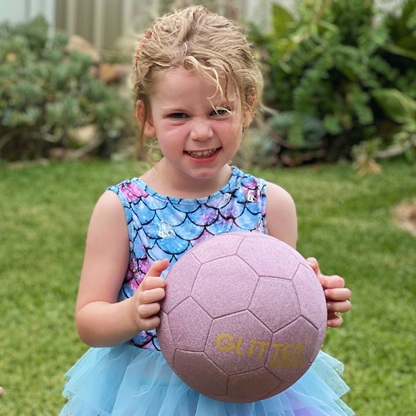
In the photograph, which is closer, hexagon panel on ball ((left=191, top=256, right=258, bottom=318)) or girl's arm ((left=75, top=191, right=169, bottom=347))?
hexagon panel on ball ((left=191, top=256, right=258, bottom=318))

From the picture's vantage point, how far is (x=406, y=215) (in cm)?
649

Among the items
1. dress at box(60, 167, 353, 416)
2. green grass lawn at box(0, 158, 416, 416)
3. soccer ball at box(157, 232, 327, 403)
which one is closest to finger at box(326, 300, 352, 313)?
soccer ball at box(157, 232, 327, 403)

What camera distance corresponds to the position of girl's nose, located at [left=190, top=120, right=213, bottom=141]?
5.77 feet

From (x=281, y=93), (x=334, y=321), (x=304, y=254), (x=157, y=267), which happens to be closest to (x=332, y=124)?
(x=281, y=93)

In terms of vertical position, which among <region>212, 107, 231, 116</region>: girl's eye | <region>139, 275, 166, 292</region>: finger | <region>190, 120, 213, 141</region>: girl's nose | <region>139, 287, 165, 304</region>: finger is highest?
<region>212, 107, 231, 116</region>: girl's eye

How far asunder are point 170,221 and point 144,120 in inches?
13.5

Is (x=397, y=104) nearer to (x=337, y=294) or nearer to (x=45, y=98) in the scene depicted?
(x=45, y=98)

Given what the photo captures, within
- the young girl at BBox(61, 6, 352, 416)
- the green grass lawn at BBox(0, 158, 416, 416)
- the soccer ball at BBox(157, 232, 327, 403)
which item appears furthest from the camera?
the green grass lawn at BBox(0, 158, 416, 416)

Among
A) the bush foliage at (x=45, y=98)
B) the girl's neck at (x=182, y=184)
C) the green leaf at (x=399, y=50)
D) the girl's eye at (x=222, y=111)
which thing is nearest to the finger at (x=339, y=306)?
the girl's neck at (x=182, y=184)

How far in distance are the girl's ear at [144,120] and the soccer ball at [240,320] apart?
515 millimetres

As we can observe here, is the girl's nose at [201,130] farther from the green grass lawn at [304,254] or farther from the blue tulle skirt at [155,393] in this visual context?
the green grass lawn at [304,254]

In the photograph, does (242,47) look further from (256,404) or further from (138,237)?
(256,404)

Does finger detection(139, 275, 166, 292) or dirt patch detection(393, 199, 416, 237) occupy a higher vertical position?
finger detection(139, 275, 166, 292)

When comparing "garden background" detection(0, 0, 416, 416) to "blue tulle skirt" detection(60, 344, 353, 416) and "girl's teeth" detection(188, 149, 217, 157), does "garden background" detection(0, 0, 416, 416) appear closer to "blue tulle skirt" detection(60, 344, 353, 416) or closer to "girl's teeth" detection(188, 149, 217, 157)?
"blue tulle skirt" detection(60, 344, 353, 416)
